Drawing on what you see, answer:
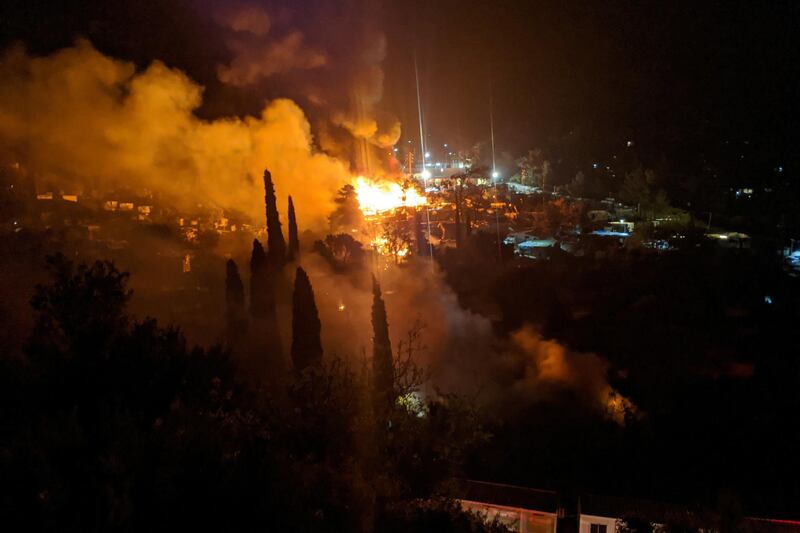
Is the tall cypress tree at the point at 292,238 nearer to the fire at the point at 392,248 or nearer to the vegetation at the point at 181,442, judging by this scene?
the fire at the point at 392,248

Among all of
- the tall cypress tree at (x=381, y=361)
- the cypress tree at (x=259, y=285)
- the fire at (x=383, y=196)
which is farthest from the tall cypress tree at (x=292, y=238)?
the tall cypress tree at (x=381, y=361)

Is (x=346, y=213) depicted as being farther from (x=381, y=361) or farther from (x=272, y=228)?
(x=381, y=361)

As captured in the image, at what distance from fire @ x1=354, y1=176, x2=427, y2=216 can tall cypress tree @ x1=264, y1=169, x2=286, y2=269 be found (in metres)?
9.66

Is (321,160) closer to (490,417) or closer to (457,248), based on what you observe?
(457,248)

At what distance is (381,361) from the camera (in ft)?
41.9

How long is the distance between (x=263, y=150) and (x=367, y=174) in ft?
26.0

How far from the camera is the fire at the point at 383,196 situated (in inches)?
1221

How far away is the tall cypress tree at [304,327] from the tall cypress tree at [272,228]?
544 cm

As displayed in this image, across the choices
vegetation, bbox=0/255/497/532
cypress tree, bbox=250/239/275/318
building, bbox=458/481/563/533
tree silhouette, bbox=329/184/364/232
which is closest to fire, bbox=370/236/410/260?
tree silhouette, bbox=329/184/364/232

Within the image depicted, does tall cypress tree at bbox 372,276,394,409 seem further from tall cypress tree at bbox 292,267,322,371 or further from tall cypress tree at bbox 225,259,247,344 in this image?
tall cypress tree at bbox 225,259,247,344

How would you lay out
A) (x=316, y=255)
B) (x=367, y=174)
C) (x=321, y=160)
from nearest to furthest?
(x=316, y=255) < (x=321, y=160) < (x=367, y=174)

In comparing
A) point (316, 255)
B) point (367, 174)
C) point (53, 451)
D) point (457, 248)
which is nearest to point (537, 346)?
point (457, 248)

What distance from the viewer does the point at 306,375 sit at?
7.89 meters

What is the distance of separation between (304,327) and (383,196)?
18782 mm
